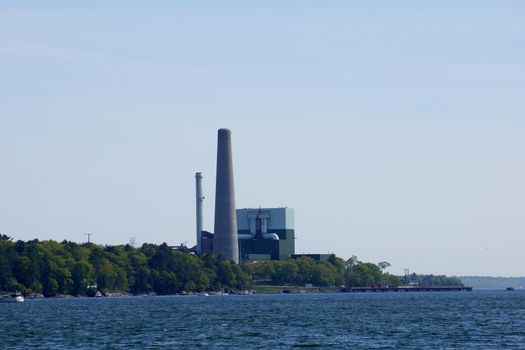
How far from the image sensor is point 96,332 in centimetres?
11944

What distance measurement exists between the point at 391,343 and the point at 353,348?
6.19m

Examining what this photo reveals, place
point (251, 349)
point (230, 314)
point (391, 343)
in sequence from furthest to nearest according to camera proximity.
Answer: point (230, 314)
point (391, 343)
point (251, 349)

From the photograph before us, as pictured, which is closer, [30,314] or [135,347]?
[135,347]

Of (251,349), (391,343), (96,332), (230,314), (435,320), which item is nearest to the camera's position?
(251,349)

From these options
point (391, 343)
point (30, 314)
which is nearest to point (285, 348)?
point (391, 343)

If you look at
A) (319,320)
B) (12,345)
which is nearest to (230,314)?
(319,320)

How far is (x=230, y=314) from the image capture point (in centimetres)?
16812

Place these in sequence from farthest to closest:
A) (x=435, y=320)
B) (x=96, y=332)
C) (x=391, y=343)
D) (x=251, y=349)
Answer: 1. (x=435, y=320)
2. (x=96, y=332)
3. (x=391, y=343)
4. (x=251, y=349)

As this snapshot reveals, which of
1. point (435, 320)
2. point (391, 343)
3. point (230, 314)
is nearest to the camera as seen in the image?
point (391, 343)

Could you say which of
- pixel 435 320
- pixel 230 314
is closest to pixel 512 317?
pixel 435 320

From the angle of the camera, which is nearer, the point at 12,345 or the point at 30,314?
the point at 12,345

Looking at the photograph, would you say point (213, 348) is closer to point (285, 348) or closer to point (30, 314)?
point (285, 348)

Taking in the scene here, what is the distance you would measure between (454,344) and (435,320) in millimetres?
44554

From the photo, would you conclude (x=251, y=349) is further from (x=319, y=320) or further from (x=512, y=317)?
(x=512, y=317)
